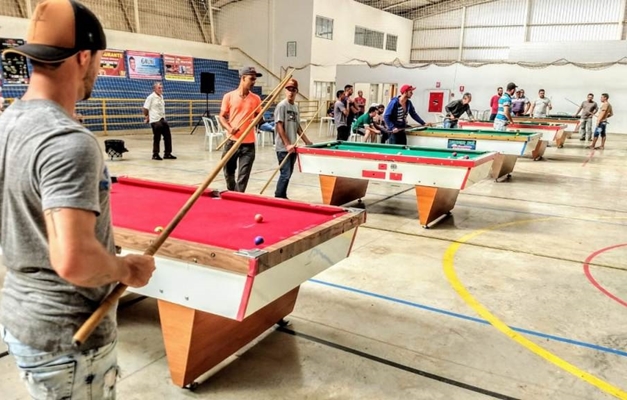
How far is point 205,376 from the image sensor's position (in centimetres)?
236

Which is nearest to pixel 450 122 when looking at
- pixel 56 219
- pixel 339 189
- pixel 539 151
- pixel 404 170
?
pixel 539 151

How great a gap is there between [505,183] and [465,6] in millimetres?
17906

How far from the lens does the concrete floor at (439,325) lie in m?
2.31

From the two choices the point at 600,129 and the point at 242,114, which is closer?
the point at 242,114

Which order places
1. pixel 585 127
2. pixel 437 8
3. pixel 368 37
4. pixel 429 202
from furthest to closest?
pixel 437 8 → pixel 368 37 → pixel 585 127 → pixel 429 202

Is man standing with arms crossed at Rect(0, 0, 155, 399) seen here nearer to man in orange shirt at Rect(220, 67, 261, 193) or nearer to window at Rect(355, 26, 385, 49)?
man in orange shirt at Rect(220, 67, 261, 193)

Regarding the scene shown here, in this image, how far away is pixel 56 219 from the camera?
3.07 feet

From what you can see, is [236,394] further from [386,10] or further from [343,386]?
[386,10]

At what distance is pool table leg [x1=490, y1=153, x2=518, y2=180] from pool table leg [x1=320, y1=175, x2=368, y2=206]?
2762mm

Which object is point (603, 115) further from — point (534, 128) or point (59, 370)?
point (59, 370)

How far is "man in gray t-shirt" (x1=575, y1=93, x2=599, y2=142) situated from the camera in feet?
43.8

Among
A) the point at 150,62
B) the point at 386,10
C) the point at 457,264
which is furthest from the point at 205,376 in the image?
the point at 386,10

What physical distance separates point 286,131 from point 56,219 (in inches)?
189

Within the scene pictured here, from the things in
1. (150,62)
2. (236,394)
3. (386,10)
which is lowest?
(236,394)
